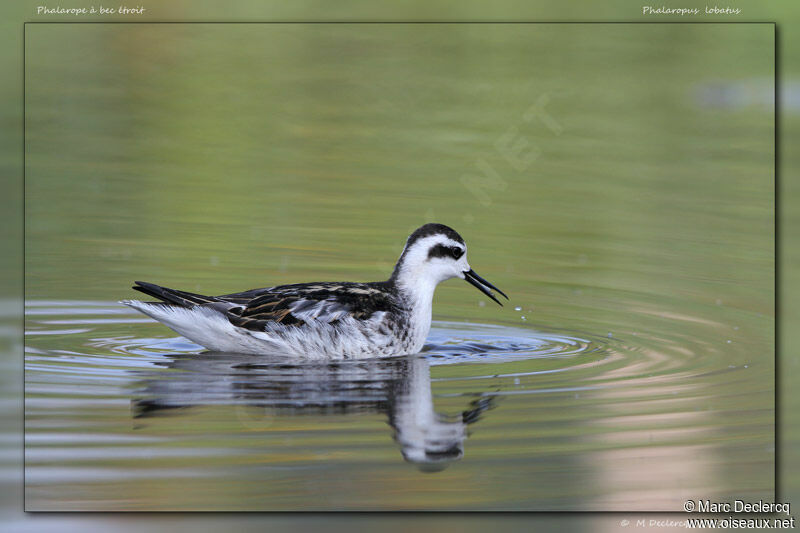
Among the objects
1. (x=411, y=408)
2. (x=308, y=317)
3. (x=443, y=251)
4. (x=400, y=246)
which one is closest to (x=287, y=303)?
(x=308, y=317)

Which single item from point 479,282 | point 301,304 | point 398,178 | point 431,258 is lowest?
point 301,304

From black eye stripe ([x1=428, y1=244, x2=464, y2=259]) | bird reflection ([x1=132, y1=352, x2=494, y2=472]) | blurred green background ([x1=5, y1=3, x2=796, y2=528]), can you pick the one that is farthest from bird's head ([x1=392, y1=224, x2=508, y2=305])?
blurred green background ([x1=5, y1=3, x2=796, y2=528])

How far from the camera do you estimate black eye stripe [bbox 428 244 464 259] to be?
531 inches

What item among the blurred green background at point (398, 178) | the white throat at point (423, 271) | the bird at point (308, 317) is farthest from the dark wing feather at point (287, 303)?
the blurred green background at point (398, 178)

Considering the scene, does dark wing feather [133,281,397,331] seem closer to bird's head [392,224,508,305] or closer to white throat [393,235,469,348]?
white throat [393,235,469,348]

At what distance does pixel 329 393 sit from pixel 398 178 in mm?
5483

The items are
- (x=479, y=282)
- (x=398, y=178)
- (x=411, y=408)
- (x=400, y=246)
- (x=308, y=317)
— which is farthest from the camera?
(x=398, y=178)

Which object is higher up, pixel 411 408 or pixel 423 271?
pixel 423 271

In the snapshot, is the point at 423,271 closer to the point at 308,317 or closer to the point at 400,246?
the point at 308,317

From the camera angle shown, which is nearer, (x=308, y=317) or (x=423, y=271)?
(x=308, y=317)

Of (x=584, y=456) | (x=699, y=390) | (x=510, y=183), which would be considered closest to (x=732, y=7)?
(x=699, y=390)

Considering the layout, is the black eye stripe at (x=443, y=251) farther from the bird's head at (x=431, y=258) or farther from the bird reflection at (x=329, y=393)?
the bird reflection at (x=329, y=393)

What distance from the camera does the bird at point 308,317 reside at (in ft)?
42.2

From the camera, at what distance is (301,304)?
13047mm
